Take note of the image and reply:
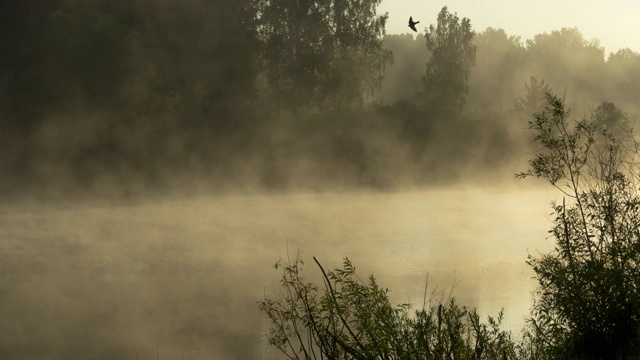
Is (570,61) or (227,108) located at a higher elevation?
(570,61)

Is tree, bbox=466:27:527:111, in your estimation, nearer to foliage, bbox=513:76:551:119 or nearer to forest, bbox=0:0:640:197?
foliage, bbox=513:76:551:119

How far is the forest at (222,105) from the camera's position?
43.1 meters

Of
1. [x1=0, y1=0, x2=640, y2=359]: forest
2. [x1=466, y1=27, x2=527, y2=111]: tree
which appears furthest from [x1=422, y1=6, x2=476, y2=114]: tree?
[x1=466, y1=27, x2=527, y2=111]: tree

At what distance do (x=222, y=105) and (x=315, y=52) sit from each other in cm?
765

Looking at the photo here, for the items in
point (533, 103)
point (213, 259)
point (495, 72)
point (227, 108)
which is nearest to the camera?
point (213, 259)

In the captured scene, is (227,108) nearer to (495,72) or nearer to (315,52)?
(315,52)

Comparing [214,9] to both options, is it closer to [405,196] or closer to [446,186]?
[405,196]

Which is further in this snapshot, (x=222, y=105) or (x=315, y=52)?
(x=315, y=52)

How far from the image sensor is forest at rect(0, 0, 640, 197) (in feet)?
141

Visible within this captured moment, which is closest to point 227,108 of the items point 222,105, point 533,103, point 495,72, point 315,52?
point 222,105

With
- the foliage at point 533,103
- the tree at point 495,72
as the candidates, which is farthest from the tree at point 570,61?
the foliage at point 533,103

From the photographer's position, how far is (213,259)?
108 ft

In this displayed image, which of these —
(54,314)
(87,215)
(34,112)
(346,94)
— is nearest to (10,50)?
(34,112)

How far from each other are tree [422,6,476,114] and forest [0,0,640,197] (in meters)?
0.12
